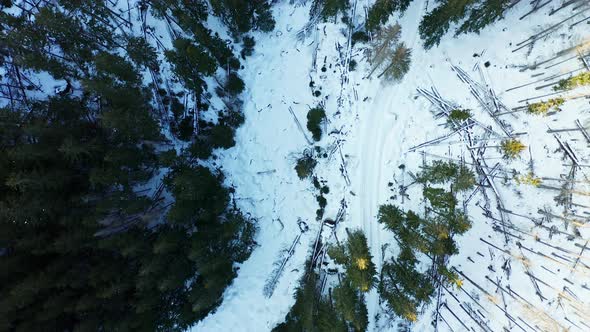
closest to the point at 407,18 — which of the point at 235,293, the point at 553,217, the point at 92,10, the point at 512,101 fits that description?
the point at 512,101

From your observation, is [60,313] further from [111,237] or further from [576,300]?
[576,300]

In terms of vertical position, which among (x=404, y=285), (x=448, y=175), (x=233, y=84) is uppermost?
(x=233, y=84)

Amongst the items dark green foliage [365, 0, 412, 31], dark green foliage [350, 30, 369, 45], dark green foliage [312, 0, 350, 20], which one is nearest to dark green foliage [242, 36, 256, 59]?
dark green foliage [312, 0, 350, 20]

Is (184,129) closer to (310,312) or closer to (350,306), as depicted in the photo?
(310,312)

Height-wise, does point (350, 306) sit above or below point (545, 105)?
below

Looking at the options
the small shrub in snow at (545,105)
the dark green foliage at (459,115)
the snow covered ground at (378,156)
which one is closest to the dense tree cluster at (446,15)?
the snow covered ground at (378,156)

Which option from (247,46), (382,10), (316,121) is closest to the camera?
(382,10)

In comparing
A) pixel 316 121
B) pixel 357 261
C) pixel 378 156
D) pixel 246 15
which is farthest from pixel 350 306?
pixel 246 15
